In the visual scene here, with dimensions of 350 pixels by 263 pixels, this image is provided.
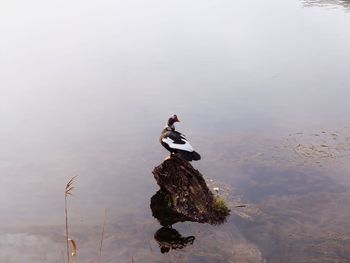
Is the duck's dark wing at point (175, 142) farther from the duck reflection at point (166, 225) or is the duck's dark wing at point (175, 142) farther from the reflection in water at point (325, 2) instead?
the reflection in water at point (325, 2)

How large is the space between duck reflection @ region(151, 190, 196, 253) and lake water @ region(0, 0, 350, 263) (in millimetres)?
227

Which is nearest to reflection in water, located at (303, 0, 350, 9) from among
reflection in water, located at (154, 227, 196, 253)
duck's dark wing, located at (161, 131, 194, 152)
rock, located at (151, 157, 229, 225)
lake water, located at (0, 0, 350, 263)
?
lake water, located at (0, 0, 350, 263)

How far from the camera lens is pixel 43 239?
1251cm

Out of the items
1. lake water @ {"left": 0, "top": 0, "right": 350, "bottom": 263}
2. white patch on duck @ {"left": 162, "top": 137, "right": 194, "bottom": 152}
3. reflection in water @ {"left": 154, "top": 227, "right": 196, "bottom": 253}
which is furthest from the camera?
white patch on duck @ {"left": 162, "top": 137, "right": 194, "bottom": 152}

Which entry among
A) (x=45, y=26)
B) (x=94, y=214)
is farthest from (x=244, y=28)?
(x=94, y=214)

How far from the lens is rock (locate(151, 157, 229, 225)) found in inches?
491

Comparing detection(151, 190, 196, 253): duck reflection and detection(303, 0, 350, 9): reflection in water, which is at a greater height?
detection(303, 0, 350, 9): reflection in water

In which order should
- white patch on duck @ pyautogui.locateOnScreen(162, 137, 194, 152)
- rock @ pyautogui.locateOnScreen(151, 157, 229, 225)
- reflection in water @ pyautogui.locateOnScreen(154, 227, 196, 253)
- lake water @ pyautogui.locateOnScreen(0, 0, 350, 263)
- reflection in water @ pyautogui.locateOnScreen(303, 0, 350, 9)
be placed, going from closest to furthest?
reflection in water @ pyautogui.locateOnScreen(154, 227, 196, 253) → lake water @ pyautogui.locateOnScreen(0, 0, 350, 263) → rock @ pyautogui.locateOnScreen(151, 157, 229, 225) → white patch on duck @ pyautogui.locateOnScreen(162, 137, 194, 152) → reflection in water @ pyautogui.locateOnScreen(303, 0, 350, 9)

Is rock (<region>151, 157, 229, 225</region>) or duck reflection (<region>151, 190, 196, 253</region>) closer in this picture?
duck reflection (<region>151, 190, 196, 253</region>)

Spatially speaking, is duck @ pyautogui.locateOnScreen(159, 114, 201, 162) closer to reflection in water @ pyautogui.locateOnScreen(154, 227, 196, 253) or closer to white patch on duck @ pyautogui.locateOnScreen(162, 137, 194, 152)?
white patch on duck @ pyautogui.locateOnScreen(162, 137, 194, 152)

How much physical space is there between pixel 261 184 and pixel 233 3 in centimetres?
2992

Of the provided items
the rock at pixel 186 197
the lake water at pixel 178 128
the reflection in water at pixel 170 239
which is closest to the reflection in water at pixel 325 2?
the lake water at pixel 178 128

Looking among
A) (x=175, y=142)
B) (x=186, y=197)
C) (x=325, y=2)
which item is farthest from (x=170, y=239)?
(x=325, y=2)

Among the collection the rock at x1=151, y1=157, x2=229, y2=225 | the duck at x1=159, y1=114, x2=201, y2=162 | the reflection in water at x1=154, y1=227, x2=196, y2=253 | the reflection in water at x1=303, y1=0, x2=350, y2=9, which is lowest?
the reflection in water at x1=154, y1=227, x2=196, y2=253
